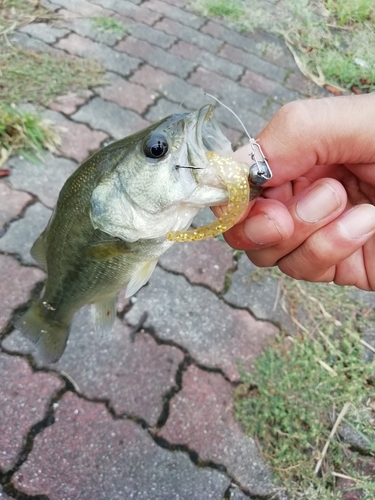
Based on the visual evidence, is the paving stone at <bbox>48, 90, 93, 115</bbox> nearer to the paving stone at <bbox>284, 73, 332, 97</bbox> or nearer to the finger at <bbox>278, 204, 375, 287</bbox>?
the paving stone at <bbox>284, 73, 332, 97</bbox>

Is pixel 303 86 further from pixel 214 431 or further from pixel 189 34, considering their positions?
pixel 214 431

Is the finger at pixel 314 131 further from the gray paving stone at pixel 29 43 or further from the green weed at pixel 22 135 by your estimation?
the gray paving stone at pixel 29 43

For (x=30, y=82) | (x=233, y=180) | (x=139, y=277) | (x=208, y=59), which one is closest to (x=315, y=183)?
(x=233, y=180)

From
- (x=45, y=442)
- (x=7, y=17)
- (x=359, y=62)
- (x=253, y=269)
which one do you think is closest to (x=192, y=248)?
(x=253, y=269)

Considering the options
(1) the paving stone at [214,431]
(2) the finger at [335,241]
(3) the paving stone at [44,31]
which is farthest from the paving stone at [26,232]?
(3) the paving stone at [44,31]

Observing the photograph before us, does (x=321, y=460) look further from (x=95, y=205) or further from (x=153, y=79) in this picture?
(x=153, y=79)

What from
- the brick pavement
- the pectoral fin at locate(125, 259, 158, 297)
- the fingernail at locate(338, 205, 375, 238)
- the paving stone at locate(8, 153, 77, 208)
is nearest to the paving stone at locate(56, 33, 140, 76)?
the brick pavement
